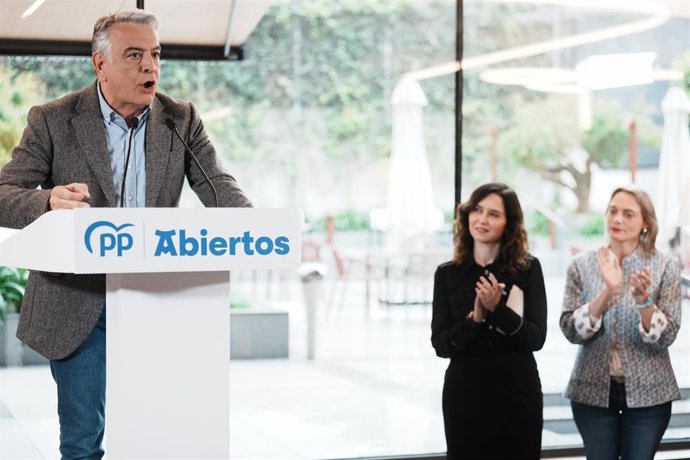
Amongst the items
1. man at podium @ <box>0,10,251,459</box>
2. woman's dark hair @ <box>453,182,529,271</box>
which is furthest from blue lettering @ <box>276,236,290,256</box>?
woman's dark hair @ <box>453,182,529,271</box>

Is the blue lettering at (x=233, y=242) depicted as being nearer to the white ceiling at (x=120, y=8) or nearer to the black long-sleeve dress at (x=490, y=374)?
the black long-sleeve dress at (x=490, y=374)

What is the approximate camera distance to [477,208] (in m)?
3.88

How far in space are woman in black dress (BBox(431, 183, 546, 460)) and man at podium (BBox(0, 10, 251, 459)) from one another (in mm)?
1126

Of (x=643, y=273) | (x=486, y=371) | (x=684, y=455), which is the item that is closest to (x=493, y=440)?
(x=486, y=371)

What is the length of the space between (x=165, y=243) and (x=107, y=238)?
0.12m

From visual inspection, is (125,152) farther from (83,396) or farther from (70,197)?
(83,396)

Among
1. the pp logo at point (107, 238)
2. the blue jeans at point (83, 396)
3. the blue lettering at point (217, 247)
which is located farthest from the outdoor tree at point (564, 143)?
the pp logo at point (107, 238)

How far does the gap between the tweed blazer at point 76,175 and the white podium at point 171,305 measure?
0.36m

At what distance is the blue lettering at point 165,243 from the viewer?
89.0 inches

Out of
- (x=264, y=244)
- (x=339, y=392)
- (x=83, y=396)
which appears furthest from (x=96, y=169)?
(x=339, y=392)

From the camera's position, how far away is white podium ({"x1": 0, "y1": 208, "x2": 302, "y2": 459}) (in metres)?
2.26

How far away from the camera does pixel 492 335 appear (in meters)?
3.71

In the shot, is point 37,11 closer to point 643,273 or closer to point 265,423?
point 265,423

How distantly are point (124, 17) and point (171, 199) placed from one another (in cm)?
48
